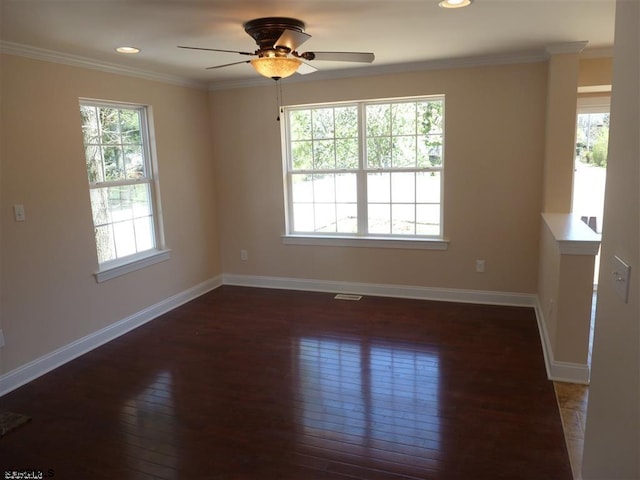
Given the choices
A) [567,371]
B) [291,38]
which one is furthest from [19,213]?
[567,371]

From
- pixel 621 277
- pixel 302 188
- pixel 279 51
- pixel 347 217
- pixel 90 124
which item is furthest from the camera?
pixel 302 188

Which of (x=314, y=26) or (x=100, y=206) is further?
(x=100, y=206)

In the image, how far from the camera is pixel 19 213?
3.19 metres

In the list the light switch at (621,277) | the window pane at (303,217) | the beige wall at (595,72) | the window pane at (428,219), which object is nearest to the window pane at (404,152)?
the window pane at (428,219)

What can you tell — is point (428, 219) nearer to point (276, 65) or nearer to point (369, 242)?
point (369, 242)

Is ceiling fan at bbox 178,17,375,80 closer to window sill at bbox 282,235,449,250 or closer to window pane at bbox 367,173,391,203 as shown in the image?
window pane at bbox 367,173,391,203

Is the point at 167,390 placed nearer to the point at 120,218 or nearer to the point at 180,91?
the point at 120,218

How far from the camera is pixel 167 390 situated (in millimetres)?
3096

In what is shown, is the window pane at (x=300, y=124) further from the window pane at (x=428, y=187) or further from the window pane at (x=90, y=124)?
the window pane at (x=90, y=124)

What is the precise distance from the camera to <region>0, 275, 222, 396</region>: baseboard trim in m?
3.21

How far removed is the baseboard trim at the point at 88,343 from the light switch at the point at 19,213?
41.4 inches

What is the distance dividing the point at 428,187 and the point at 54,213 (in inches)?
135

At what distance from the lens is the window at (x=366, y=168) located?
15.4 feet

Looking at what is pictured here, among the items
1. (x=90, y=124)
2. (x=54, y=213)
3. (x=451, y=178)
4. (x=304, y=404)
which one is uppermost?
(x=90, y=124)
